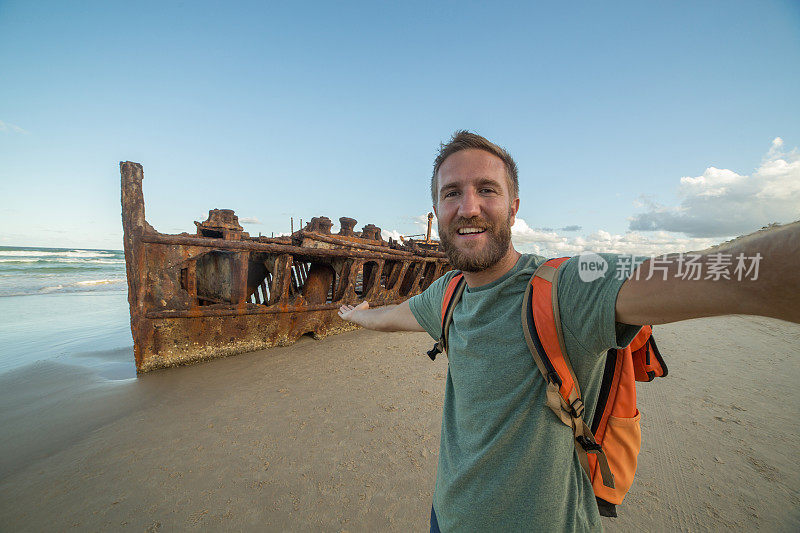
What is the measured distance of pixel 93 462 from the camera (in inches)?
104

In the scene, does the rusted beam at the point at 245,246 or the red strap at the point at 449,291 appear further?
the rusted beam at the point at 245,246

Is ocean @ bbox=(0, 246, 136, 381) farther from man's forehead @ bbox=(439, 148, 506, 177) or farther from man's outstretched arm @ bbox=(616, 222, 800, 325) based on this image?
man's outstretched arm @ bbox=(616, 222, 800, 325)

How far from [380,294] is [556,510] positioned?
20.9ft

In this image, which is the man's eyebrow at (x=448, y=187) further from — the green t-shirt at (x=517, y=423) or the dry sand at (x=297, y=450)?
the dry sand at (x=297, y=450)

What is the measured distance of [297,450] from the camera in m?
2.81

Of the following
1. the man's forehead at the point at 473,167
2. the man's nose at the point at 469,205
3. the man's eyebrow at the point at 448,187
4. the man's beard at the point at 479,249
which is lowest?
the man's beard at the point at 479,249

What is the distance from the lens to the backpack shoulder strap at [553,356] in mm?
1009

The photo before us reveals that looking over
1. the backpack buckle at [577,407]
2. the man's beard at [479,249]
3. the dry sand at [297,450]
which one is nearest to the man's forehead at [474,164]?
the man's beard at [479,249]

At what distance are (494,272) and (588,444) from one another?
2.18 feet

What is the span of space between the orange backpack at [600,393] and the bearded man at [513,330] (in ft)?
0.12

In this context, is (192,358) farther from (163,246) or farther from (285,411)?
(285,411)

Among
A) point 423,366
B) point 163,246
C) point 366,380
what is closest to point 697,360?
point 423,366

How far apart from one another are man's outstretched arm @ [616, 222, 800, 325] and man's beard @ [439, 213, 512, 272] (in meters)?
0.49

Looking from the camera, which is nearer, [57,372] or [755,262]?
[755,262]
